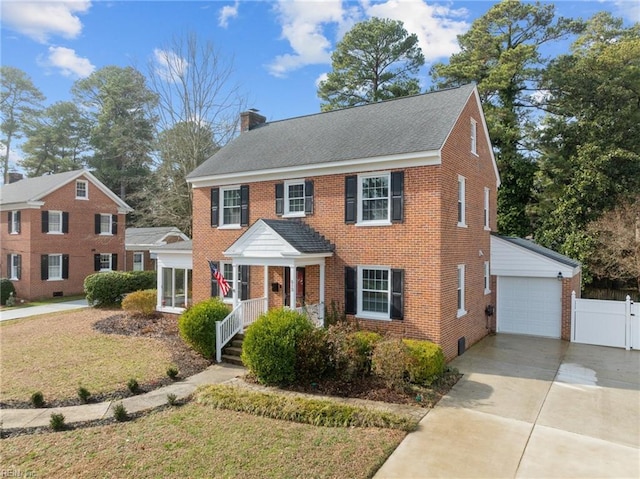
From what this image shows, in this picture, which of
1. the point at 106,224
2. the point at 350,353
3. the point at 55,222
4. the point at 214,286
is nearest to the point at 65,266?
the point at 55,222

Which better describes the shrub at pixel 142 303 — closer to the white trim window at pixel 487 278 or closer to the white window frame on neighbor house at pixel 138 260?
the white window frame on neighbor house at pixel 138 260

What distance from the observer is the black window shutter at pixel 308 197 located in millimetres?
13522

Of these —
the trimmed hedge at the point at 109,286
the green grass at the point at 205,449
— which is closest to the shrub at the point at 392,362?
the green grass at the point at 205,449

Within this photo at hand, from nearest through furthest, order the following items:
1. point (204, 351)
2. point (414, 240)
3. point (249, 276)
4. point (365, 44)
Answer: point (414, 240) → point (204, 351) → point (249, 276) → point (365, 44)

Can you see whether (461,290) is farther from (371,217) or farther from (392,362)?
(392,362)

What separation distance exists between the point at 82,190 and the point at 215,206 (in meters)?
17.5

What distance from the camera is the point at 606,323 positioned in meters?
13.7

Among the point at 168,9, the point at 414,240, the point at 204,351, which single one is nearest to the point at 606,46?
the point at 414,240

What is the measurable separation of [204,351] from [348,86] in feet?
93.4

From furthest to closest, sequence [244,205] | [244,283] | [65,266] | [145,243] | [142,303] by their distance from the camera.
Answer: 1. [145,243]
2. [65,266]
3. [142,303]
4. [244,205]
5. [244,283]

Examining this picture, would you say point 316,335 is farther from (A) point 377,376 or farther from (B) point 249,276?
(B) point 249,276

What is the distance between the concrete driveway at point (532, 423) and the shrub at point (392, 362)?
1090 millimetres

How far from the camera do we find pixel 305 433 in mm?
7195

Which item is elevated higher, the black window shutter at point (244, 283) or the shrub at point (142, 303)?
the black window shutter at point (244, 283)
